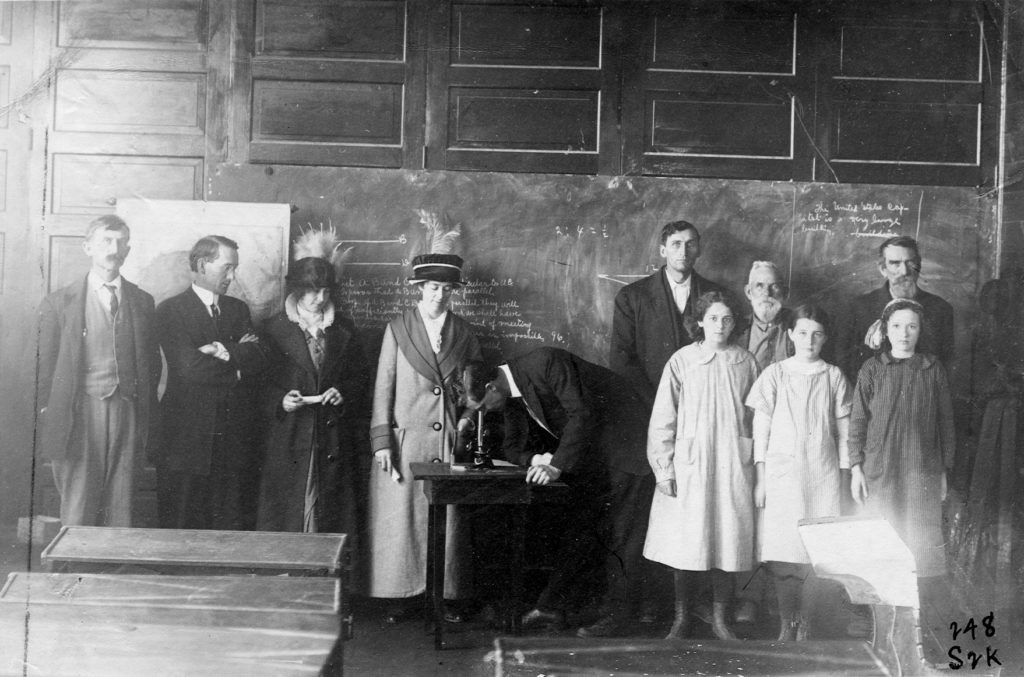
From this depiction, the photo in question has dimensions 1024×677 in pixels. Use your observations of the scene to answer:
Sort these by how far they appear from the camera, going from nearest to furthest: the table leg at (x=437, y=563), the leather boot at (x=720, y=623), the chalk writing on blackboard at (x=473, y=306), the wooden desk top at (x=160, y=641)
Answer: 1. the wooden desk top at (x=160, y=641)
2. the table leg at (x=437, y=563)
3. the leather boot at (x=720, y=623)
4. the chalk writing on blackboard at (x=473, y=306)

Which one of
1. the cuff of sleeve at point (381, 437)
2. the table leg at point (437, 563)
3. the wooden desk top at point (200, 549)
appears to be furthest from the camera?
the cuff of sleeve at point (381, 437)

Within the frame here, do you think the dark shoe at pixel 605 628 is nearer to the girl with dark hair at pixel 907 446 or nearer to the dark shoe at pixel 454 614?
the dark shoe at pixel 454 614

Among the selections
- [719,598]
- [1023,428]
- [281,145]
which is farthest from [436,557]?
[1023,428]

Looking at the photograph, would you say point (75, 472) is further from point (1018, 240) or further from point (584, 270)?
point (1018, 240)

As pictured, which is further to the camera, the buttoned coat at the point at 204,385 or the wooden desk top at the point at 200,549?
the buttoned coat at the point at 204,385

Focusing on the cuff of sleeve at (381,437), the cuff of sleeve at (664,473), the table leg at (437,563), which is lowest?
the table leg at (437,563)

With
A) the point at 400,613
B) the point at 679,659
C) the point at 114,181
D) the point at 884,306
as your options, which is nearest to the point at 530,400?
the point at 400,613

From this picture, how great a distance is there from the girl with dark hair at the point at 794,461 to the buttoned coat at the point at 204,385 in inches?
85.2

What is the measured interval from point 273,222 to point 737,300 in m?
2.06

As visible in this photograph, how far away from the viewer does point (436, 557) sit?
3551 millimetres

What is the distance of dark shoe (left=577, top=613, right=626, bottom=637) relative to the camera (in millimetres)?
3753

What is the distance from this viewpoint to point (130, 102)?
385 centimetres

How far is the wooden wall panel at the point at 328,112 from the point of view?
391 cm

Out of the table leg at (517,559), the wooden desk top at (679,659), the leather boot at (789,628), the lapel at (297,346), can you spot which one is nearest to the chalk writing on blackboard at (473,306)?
the lapel at (297,346)
